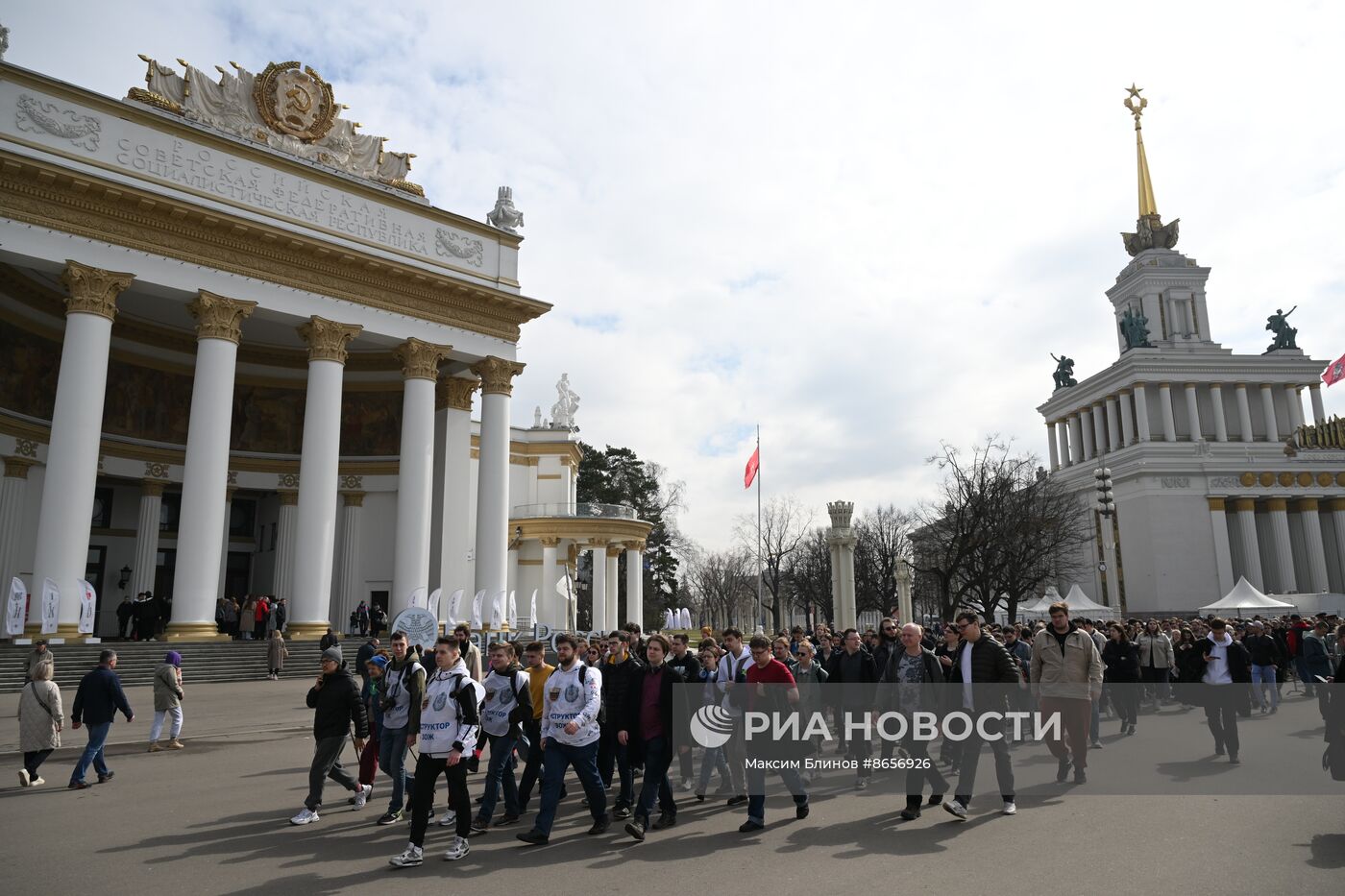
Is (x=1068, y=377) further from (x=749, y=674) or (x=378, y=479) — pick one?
(x=749, y=674)

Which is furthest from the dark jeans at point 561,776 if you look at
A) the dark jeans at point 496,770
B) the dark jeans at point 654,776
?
the dark jeans at point 496,770

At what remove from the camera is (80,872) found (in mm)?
6262

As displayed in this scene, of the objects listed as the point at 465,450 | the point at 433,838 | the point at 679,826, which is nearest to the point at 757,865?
the point at 679,826

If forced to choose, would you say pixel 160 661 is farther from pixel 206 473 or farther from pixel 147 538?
pixel 147 538

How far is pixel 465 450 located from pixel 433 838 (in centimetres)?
2337

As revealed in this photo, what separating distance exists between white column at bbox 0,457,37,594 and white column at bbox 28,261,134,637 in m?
4.13

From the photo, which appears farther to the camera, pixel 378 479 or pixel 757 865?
pixel 378 479

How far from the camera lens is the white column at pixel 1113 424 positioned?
212 ft

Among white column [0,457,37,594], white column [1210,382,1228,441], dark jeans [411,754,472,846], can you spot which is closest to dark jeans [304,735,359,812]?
dark jeans [411,754,472,846]

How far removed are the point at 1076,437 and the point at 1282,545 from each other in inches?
682

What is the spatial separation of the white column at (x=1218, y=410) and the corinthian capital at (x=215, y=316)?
2594 inches

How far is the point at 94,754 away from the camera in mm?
9609

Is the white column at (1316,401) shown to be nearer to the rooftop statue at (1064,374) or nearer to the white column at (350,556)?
the rooftop statue at (1064,374)

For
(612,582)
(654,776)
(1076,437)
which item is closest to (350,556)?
(612,582)
